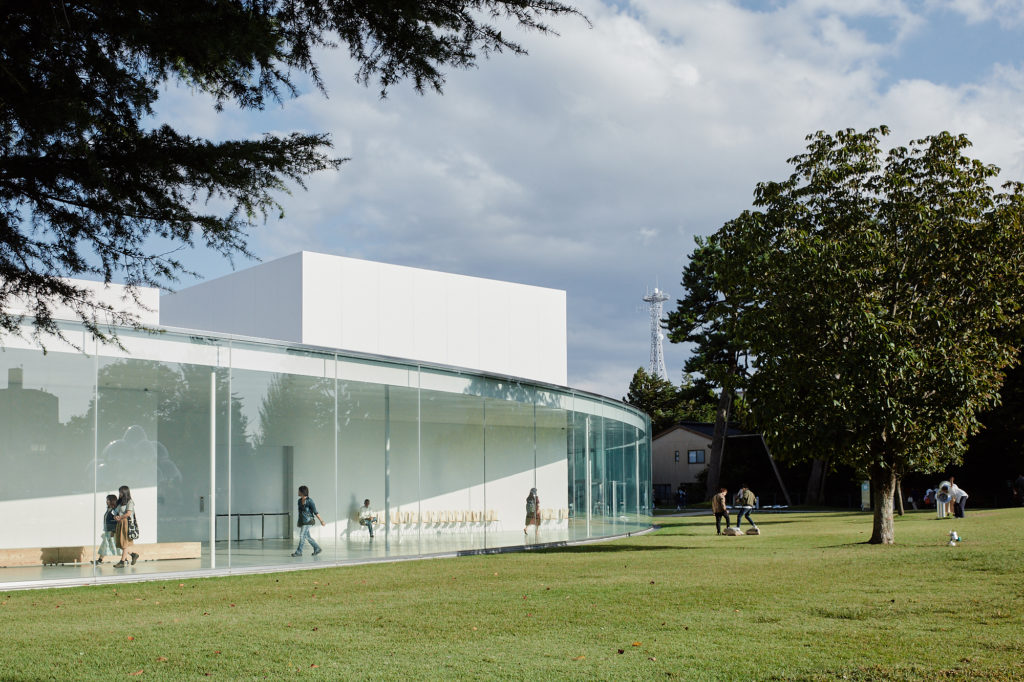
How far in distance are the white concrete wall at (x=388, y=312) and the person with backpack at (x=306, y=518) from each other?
10.2m

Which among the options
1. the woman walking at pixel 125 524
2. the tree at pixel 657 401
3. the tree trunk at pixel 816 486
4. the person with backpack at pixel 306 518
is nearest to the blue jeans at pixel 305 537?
the person with backpack at pixel 306 518

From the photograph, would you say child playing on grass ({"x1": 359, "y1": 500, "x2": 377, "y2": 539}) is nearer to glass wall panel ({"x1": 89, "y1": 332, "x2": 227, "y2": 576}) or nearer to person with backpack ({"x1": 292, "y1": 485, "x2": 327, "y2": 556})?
person with backpack ({"x1": 292, "y1": 485, "x2": 327, "y2": 556})

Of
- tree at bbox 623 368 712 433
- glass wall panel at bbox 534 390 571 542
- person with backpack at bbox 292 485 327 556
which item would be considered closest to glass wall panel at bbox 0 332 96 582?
person with backpack at bbox 292 485 327 556

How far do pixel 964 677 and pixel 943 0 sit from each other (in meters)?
8.20

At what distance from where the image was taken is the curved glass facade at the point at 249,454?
49.3 ft

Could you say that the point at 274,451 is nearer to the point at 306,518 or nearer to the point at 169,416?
the point at 306,518

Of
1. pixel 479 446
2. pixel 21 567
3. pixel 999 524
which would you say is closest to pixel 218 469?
pixel 21 567

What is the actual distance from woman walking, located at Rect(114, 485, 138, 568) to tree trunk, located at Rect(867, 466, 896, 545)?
14.4m

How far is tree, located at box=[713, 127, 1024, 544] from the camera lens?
19125 millimetres

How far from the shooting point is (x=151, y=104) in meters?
4.74

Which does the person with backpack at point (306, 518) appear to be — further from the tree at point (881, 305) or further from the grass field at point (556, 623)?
the tree at point (881, 305)

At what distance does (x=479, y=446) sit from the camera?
22359 mm

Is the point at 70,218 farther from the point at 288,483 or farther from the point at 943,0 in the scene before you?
the point at 288,483

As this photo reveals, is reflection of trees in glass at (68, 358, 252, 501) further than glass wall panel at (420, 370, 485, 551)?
No
